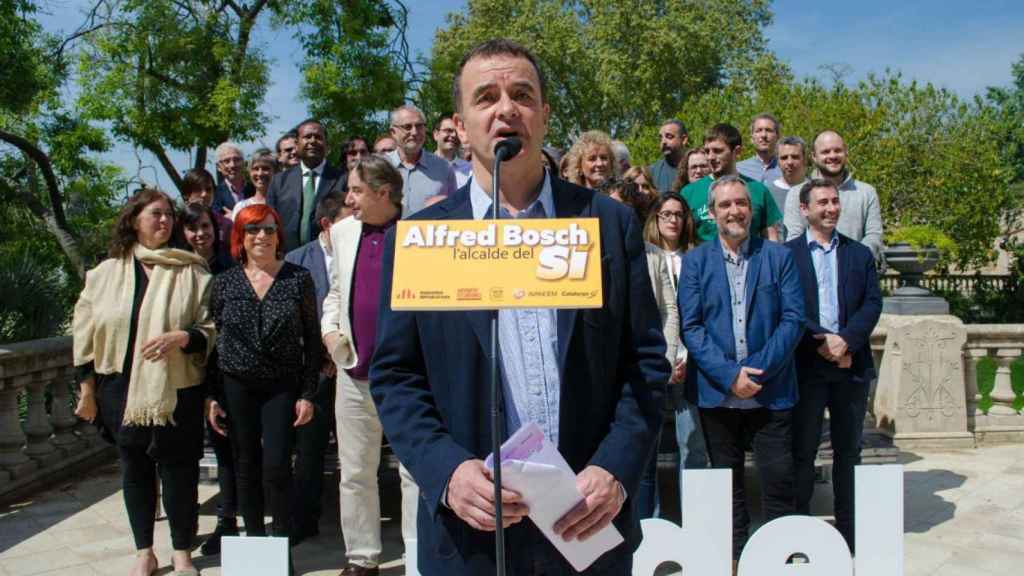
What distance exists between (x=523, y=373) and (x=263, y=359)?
2.93 meters

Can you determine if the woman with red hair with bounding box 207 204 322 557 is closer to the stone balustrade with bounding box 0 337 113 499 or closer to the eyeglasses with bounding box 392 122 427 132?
the eyeglasses with bounding box 392 122 427 132

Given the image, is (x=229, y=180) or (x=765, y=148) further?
(x=229, y=180)

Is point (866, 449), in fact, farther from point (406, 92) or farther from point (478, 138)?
point (406, 92)

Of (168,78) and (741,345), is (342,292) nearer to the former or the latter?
(741,345)

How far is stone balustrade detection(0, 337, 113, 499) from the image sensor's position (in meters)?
6.73

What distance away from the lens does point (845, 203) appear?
6523mm

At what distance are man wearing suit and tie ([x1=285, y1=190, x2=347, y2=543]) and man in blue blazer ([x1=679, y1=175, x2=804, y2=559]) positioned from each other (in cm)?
217

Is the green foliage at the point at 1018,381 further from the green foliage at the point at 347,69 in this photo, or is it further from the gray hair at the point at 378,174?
the green foliage at the point at 347,69

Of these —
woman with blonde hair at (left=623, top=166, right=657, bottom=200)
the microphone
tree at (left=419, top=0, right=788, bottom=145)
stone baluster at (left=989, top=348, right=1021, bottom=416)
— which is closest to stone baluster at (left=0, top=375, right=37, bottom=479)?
woman with blonde hair at (left=623, top=166, right=657, bottom=200)

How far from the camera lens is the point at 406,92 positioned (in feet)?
64.4

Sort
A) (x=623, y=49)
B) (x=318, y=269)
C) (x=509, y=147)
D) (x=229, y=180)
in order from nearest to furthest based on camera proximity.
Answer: (x=509, y=147), (x=318, y=269), (x=229, y=180), (x=623, y=49)

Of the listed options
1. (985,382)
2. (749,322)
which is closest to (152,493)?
(749,322)

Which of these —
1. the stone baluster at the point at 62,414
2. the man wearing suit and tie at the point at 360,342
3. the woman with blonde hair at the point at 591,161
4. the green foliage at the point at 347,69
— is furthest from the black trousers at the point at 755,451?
the green foliage at the point at 347,69

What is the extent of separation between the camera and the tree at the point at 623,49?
121 ft
